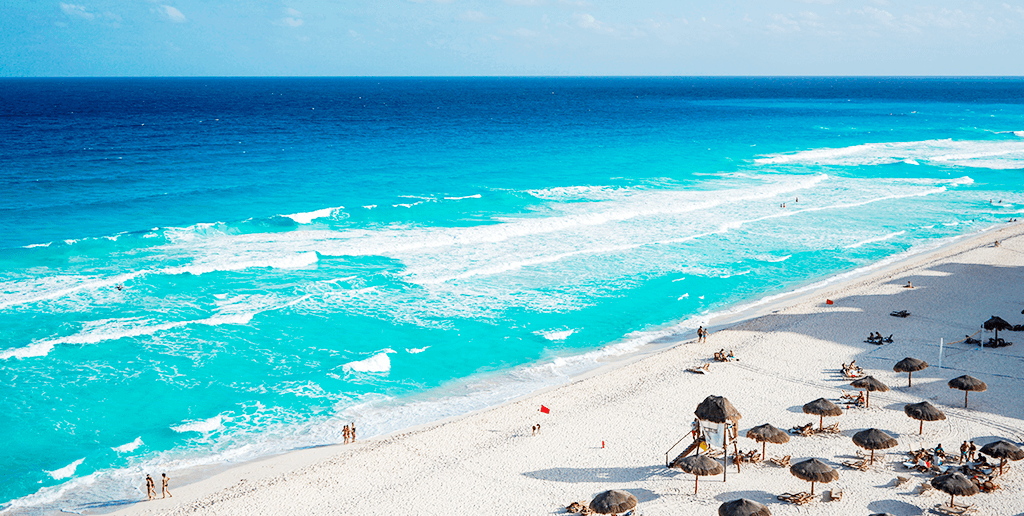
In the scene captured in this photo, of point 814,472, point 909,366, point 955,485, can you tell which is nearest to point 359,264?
point 909,366

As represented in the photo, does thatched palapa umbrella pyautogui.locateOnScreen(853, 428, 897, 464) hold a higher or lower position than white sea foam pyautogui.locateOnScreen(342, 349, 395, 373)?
lower

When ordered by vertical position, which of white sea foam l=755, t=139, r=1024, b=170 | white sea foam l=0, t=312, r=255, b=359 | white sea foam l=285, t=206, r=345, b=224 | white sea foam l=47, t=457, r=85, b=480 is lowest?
white sea foam l=47, t=457, r=85, b=480

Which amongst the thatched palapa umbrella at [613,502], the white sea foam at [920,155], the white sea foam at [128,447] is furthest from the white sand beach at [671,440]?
the white sea foam at [920,155]

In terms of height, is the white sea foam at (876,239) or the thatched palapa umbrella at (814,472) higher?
the white sea foam at (876,239)

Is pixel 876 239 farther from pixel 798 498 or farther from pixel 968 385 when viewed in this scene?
pixel 798 498

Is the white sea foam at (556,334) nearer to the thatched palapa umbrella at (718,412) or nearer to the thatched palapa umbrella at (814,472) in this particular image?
the thatched palapa umbrella at (718,412)

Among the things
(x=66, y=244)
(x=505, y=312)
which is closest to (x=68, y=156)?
(x=66, y=244)

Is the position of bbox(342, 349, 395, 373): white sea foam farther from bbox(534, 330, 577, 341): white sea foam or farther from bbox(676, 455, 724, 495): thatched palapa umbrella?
bbox(676, 455, 724, 495): thatched palapa umbrella

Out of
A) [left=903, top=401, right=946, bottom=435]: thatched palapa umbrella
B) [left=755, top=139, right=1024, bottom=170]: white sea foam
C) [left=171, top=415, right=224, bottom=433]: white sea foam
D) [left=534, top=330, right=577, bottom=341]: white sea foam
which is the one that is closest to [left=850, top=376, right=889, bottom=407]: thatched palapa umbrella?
[left=903, top=401, right=946, bottom=435]: thatched palapa umbrella
